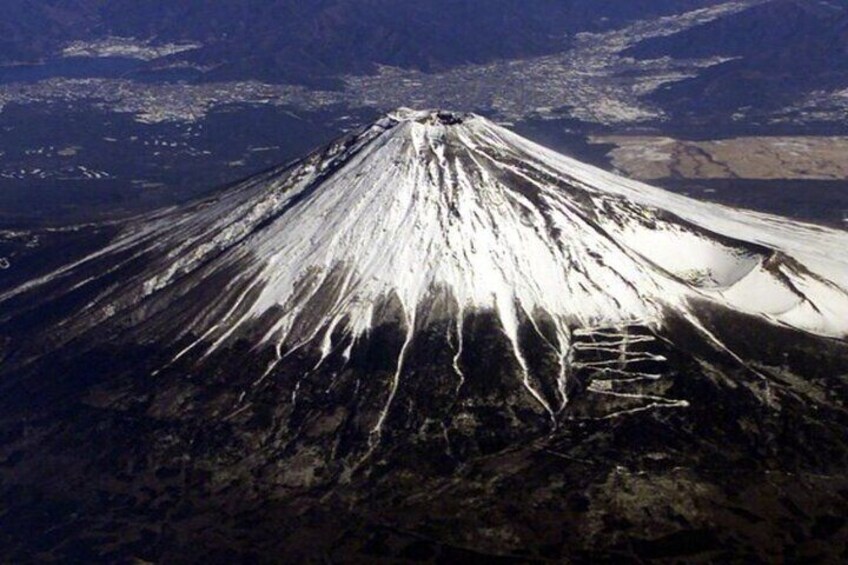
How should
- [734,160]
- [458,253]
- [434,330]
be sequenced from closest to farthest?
1. [434,330]
2. [458,253]
3. [734,160]

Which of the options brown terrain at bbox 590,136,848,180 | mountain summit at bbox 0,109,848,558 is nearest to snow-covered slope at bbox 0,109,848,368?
mountain summit at bbox 0,109,848,558

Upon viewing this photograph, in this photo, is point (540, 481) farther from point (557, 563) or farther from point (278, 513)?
point (278, 513)

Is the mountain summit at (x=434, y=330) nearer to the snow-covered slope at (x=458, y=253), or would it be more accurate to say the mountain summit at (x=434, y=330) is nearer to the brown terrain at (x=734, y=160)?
the snow-covered slope at (x=458, y=253)

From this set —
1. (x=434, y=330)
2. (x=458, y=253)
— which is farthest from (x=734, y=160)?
(x=434, y=330)

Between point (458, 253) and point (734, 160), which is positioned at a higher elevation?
point (458, 253)

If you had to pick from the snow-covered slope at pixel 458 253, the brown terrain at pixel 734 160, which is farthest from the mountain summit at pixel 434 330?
the brown terrain at pixel 734 160

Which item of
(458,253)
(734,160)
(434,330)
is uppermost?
(458,253)

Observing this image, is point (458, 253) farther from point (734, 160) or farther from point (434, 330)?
point (734, 160)
